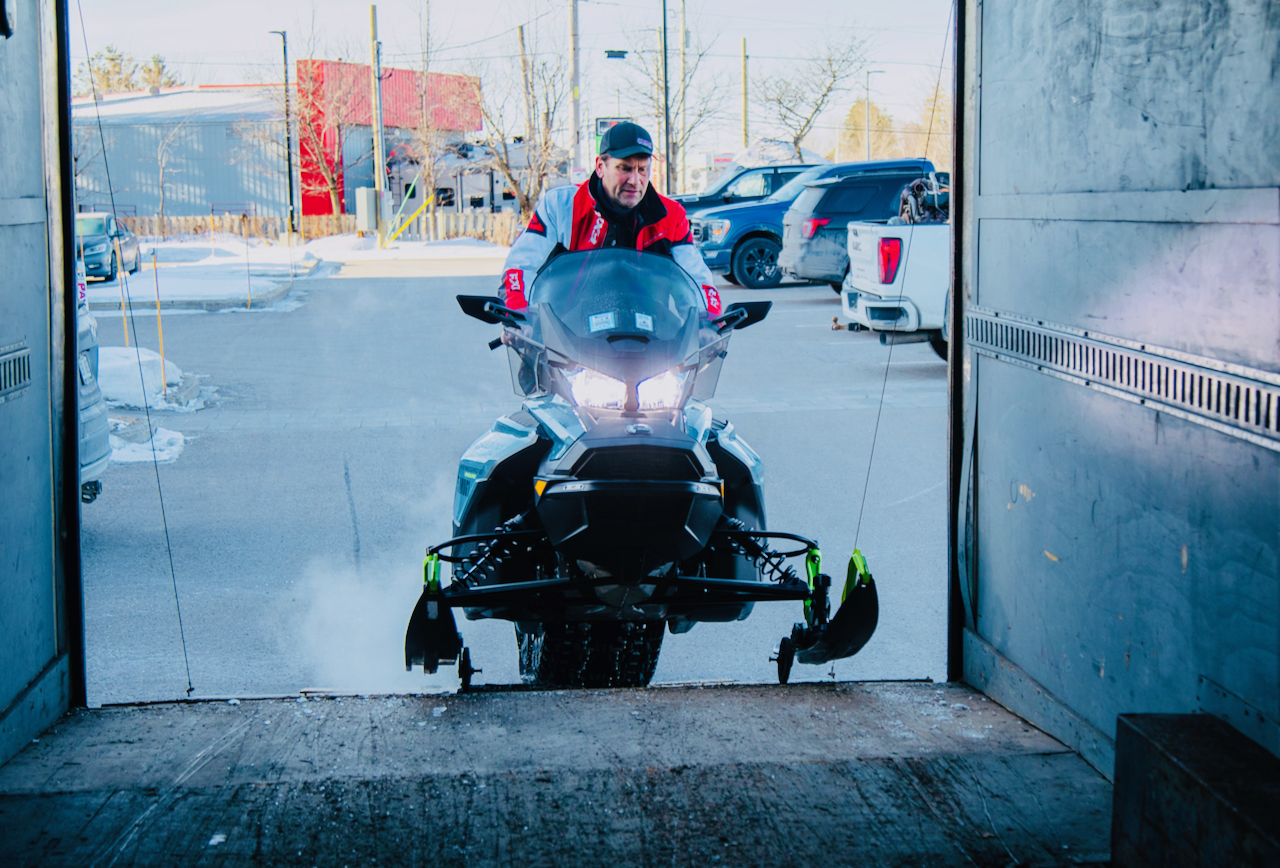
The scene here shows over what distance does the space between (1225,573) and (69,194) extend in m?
3.39

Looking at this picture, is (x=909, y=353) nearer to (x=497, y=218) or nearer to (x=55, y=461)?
(x=55, y=461)

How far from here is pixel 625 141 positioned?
4172 millimetres

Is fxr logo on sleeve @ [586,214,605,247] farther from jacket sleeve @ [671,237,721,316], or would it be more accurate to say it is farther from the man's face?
jacket sleeve @ [671,237,721,316]

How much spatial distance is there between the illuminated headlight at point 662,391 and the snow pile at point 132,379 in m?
7.49

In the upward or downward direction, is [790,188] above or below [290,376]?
above

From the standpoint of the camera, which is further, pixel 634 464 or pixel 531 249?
pixel 531 249

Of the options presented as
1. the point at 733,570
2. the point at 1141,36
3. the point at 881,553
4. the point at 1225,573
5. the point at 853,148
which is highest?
the point at 853,148

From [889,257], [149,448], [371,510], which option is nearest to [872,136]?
[889,257]

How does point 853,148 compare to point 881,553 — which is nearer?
point 881,553

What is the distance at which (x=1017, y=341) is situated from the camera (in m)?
3.64

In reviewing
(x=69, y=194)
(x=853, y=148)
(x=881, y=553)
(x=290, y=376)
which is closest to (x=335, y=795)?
(x=69, y=194)

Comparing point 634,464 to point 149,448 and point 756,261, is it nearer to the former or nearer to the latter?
point 149,448

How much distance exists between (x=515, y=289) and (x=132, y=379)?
7804 millimetres

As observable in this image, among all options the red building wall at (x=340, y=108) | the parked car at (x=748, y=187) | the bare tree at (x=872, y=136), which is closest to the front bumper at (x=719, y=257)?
the parked car at (x=748, y=187)
